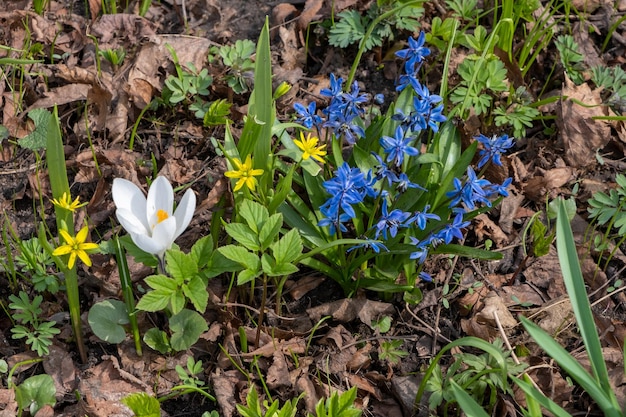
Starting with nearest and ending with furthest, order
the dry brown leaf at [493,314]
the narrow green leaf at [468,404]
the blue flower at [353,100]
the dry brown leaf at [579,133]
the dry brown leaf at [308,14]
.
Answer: the narrow green leaf at [468,404] < the blue flower at [353,100] < the dry brown leaf at [493,314] < the dry brown leaf at [579,133] < the dry brown leaf at [308,14]

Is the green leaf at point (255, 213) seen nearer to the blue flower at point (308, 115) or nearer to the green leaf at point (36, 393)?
the blue flower at point (308, 115)

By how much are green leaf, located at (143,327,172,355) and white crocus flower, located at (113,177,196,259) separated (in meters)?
0.31

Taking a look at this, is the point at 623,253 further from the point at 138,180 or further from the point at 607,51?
the point at 138,180

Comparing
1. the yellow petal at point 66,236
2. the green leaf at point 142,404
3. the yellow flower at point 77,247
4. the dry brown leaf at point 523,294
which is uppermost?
the yellow petal at point 66,236

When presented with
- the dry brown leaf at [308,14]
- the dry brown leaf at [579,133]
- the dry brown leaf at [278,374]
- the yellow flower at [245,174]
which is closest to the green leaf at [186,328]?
the dry brown leaf at [278,374]

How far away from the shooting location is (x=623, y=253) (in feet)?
9.02

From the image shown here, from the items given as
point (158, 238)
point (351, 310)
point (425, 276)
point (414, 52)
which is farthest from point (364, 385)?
point (414, 52)

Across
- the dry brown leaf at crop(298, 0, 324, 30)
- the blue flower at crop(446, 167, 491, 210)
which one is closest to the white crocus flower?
the blue flower at crop(446, 167, 491, 210)

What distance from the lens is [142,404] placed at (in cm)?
198

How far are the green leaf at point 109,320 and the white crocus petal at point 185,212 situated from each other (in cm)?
39

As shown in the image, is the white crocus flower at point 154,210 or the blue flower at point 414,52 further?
the blue flower at point 414,52

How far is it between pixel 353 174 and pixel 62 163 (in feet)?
3.08

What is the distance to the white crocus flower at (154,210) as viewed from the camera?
2125 mm

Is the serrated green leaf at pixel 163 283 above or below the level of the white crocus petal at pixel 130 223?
below
